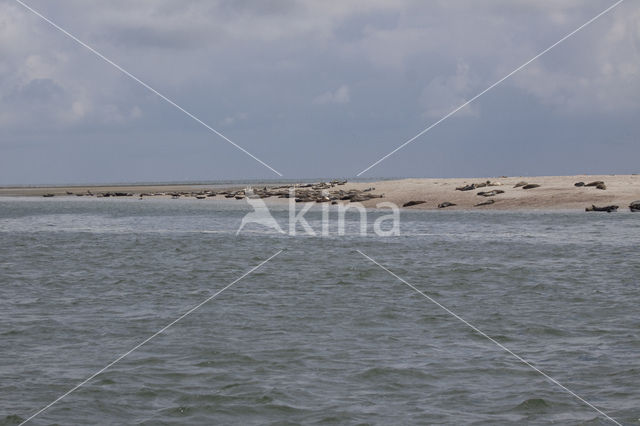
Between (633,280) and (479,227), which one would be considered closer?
(633,280)

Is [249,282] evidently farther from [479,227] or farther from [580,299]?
[479,227]

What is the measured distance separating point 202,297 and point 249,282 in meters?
2.76

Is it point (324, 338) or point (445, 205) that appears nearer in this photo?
point (324, 338)

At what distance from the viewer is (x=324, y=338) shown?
1309 cm

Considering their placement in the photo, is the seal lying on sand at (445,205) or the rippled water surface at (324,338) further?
the seal lying on sand at (445,205)

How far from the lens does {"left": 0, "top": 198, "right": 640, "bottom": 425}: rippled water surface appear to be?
→ 941 cm

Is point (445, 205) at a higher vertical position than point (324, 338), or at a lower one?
higher

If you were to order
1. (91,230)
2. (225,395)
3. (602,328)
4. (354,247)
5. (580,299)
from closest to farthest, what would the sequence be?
(225,395) < (602,328) < (580,299) < (354,247) < (91,230)

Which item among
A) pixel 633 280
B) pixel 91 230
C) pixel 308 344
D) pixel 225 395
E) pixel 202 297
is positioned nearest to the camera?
pixel 225 395

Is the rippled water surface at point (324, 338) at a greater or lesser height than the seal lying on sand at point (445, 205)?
lesser

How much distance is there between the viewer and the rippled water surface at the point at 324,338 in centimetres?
941

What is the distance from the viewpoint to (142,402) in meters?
9.56

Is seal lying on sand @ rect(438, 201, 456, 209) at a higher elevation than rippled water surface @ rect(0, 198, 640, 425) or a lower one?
higher

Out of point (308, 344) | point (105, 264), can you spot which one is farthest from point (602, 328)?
point (105, 264)
